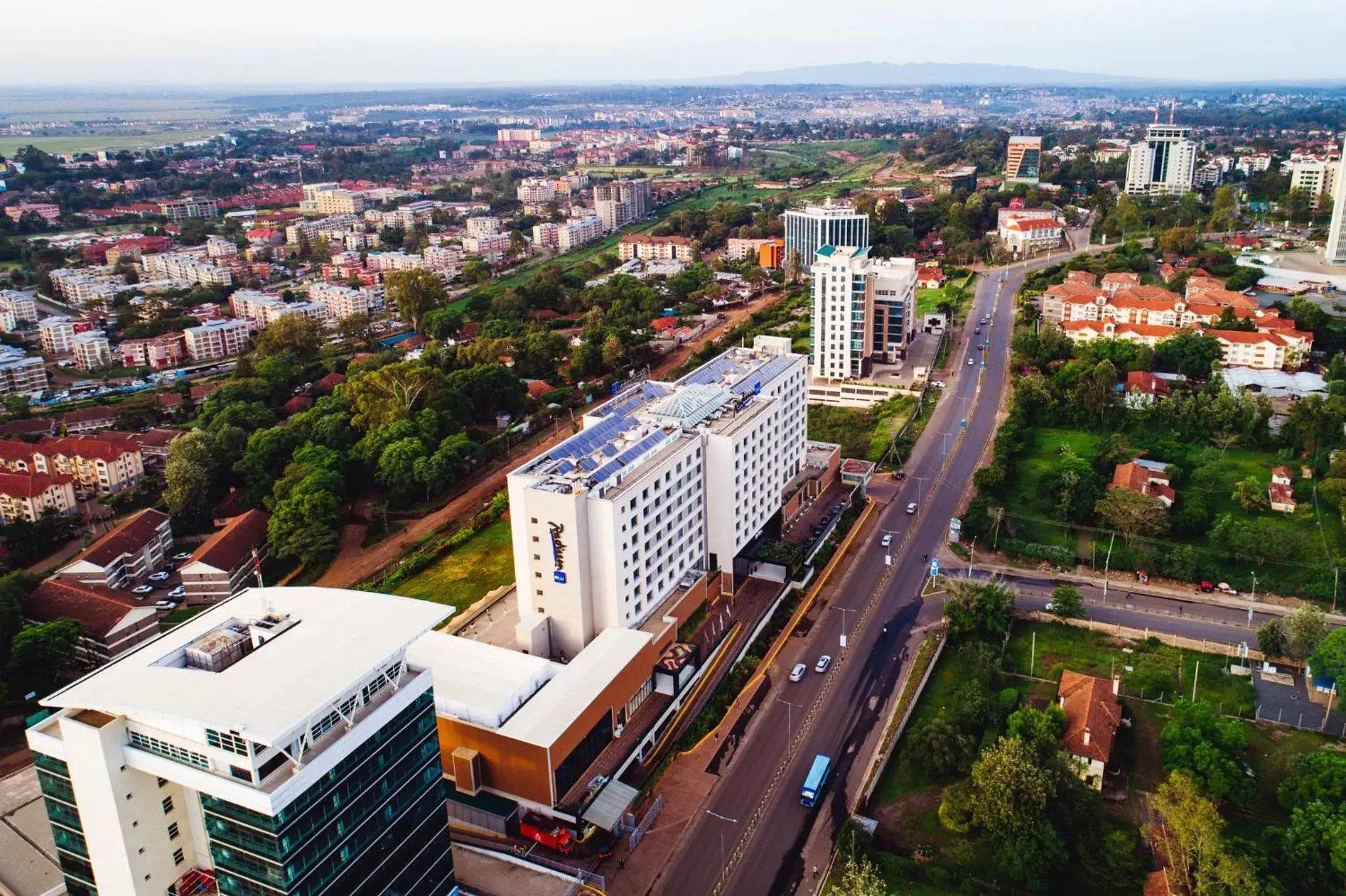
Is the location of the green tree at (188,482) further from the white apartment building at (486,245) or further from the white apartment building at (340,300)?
the white apartment building at (486,245)

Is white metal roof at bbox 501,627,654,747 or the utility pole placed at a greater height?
white metal roof at bbox 501,627,654,747

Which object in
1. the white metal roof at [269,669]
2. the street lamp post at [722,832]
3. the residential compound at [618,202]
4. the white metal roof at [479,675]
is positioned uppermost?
the residential compound at [618,202]

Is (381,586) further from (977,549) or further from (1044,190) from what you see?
(1044,190)

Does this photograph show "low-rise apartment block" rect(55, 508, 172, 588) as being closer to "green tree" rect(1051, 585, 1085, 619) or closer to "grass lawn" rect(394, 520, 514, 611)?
"grass lawn" rect(394, 520, 514, 611)

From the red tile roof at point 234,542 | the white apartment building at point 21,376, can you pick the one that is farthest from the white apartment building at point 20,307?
the red tile roof at point 234,542

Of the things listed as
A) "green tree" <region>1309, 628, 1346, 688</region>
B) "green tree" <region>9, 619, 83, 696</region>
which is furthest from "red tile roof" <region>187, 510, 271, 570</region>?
"green tree" <region>1309, 628, 1346, 688</region>

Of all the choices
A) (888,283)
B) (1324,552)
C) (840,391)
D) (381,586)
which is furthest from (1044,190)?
(381,586)
